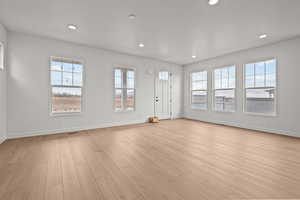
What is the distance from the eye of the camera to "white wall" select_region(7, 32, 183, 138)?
3.56 metres

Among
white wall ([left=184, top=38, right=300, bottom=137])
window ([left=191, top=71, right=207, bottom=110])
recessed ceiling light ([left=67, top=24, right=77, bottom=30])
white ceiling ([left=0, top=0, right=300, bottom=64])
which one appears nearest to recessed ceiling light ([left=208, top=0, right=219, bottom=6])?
white ceiling ([left=0, top=0, right=300, bottom=64])

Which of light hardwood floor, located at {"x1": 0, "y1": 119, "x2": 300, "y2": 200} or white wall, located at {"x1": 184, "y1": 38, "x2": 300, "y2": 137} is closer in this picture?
light hardwood floor, located at {"x1": 0, "y1": 119, "x2": 300, "y2": 200}

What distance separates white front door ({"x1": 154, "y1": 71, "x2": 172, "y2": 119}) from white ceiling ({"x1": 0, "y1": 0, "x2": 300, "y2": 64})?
221 centimetres

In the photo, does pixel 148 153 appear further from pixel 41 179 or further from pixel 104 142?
pixel 41 179

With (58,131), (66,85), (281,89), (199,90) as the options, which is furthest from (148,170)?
(199,90)

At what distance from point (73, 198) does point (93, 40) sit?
3971 millimetres

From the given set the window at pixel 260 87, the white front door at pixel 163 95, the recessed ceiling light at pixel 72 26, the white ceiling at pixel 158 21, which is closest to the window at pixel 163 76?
the white front door at pixel 163 95

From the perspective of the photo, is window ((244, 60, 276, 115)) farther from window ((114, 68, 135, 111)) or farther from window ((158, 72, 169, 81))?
window ((114, 68, 135, 111))

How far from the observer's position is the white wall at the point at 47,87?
3.56 metres

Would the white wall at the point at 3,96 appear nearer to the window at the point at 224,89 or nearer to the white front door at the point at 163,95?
the white front door at the point at 163,95

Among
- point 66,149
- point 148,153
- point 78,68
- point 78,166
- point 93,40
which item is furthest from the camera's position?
point 78,68

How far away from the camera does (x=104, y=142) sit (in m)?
3.35

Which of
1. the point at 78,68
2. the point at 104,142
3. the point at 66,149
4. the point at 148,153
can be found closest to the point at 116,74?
the point at 78,68

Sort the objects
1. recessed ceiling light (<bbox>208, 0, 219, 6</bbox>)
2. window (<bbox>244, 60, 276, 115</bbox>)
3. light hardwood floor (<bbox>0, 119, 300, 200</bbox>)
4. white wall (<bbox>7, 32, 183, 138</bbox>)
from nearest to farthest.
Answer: light hardwood floor (<bbox>0, 119, 300, 200</bbox>) < recessed ceiling light (<bbox>208, 0, 219, 6</bbox>) < white wall (<bbox>7, 32, 183, 138</bbox>) < window (<bbox>244, 60, 276, 115</bbox>)
